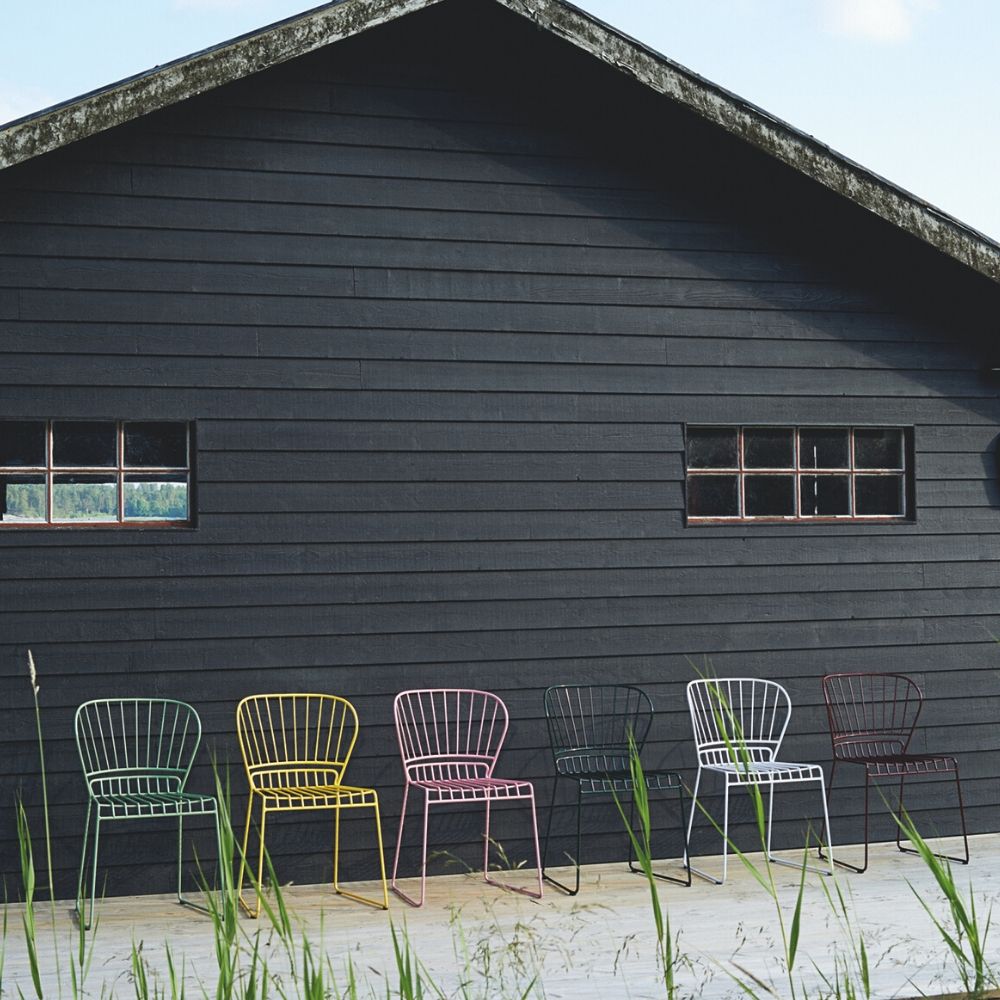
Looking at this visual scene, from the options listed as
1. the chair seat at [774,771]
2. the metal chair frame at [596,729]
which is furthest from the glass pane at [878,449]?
the metal chair frame at [596,729]

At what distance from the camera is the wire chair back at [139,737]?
5.49m

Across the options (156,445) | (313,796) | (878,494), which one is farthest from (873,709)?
(156,445)

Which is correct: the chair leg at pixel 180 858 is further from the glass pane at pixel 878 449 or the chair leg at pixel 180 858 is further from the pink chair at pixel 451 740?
the glass pane at pixel 878 449

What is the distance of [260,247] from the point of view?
581cm

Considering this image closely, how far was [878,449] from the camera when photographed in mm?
6648

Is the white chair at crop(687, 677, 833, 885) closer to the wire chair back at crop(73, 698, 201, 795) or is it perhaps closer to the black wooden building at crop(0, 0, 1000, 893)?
the black wooden building at crop(0, 0, 1000, 893)

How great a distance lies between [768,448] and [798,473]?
0.62ft

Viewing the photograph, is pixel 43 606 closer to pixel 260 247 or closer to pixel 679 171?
pixel 260 247

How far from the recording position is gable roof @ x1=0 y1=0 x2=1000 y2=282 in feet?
17.5

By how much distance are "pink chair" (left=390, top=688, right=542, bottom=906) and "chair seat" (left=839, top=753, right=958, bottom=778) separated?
55.8 inches

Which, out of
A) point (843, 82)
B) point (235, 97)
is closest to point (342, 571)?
point (235, 97)

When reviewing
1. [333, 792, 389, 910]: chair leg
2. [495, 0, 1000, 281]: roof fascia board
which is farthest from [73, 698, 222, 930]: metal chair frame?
[495, 0, 1000, 281]: roof fascia board

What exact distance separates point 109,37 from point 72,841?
5711mm

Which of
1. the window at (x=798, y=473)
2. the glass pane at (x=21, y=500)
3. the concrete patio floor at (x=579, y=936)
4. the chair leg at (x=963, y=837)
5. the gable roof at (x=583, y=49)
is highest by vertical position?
the gable roof at (x=583, y=49)
